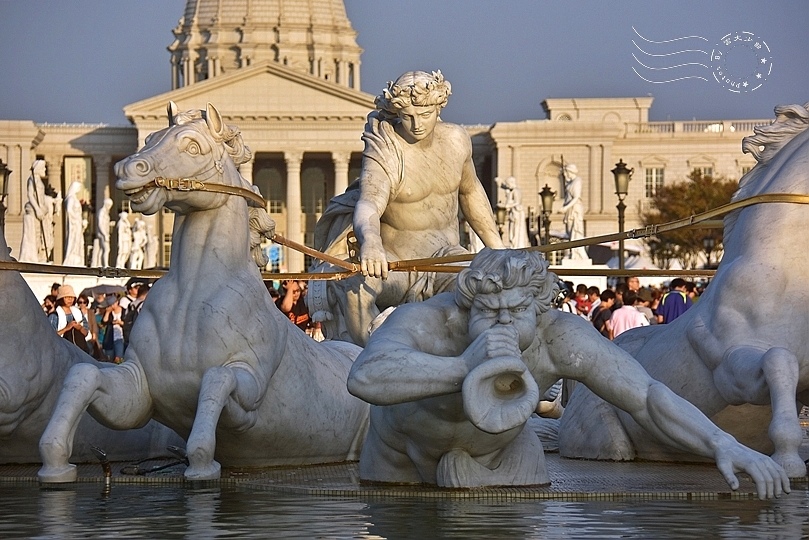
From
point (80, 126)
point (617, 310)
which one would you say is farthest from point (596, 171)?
point (617, 310)

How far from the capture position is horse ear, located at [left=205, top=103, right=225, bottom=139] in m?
7.69

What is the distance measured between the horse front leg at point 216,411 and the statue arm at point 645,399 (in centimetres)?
144

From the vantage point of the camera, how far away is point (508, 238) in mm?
50281

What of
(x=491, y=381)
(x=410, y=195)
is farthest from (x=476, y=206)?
(x=491, y=381)

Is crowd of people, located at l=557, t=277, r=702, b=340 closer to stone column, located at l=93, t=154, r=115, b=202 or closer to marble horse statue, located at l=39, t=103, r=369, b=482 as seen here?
marble horse statue, located at l=39, t=103, r=369, b=482

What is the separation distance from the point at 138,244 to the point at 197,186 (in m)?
52.3

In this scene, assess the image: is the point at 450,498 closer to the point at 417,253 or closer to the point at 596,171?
the point at 417,253

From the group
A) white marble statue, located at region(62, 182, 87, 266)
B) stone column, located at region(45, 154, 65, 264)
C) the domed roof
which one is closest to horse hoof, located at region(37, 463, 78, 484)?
white marble statue, located at region(62, 182, 87, 266)

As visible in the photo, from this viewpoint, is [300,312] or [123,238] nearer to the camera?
[300,312]

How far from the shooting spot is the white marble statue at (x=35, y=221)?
48.8 metres

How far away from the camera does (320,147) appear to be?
95375mm

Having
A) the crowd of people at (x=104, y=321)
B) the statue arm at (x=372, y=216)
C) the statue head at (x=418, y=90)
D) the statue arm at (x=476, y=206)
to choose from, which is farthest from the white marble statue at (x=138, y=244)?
the statue head at (x=418, y=90)

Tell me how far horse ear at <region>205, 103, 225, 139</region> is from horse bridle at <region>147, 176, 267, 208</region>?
235mm

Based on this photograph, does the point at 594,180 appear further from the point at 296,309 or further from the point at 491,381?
the point at 491,381
